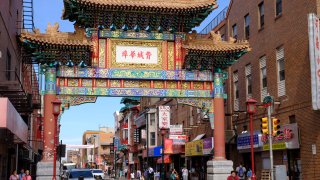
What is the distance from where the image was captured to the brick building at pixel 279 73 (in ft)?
87.9

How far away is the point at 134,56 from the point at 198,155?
1789cm

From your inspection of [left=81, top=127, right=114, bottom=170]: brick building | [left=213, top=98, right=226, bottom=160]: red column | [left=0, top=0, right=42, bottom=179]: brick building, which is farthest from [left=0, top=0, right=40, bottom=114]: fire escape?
[left=81, top=127, right=114, bottom=170]: brick building

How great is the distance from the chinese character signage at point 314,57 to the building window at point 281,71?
5558 millimetres

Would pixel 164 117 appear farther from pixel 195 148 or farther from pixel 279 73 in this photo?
pixel 279 73

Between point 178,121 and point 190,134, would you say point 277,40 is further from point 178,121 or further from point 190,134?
point 178,121

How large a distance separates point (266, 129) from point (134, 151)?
180 feet

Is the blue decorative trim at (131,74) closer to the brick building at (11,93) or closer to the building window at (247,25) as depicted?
the brick building at (11,93)

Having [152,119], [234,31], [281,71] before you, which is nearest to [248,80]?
[234,31]

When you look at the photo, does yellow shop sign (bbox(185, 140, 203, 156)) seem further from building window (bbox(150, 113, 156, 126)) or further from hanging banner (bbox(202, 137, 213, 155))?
building window (bbox(150, 113, 156, 126))

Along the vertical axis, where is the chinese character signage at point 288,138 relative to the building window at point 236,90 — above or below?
below

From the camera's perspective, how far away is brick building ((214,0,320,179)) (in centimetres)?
2680

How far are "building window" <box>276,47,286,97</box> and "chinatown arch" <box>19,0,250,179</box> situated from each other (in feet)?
14.6

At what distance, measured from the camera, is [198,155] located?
4134cm

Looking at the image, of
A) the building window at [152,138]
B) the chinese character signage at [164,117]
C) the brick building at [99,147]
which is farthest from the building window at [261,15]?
the brick building at [99,147]
